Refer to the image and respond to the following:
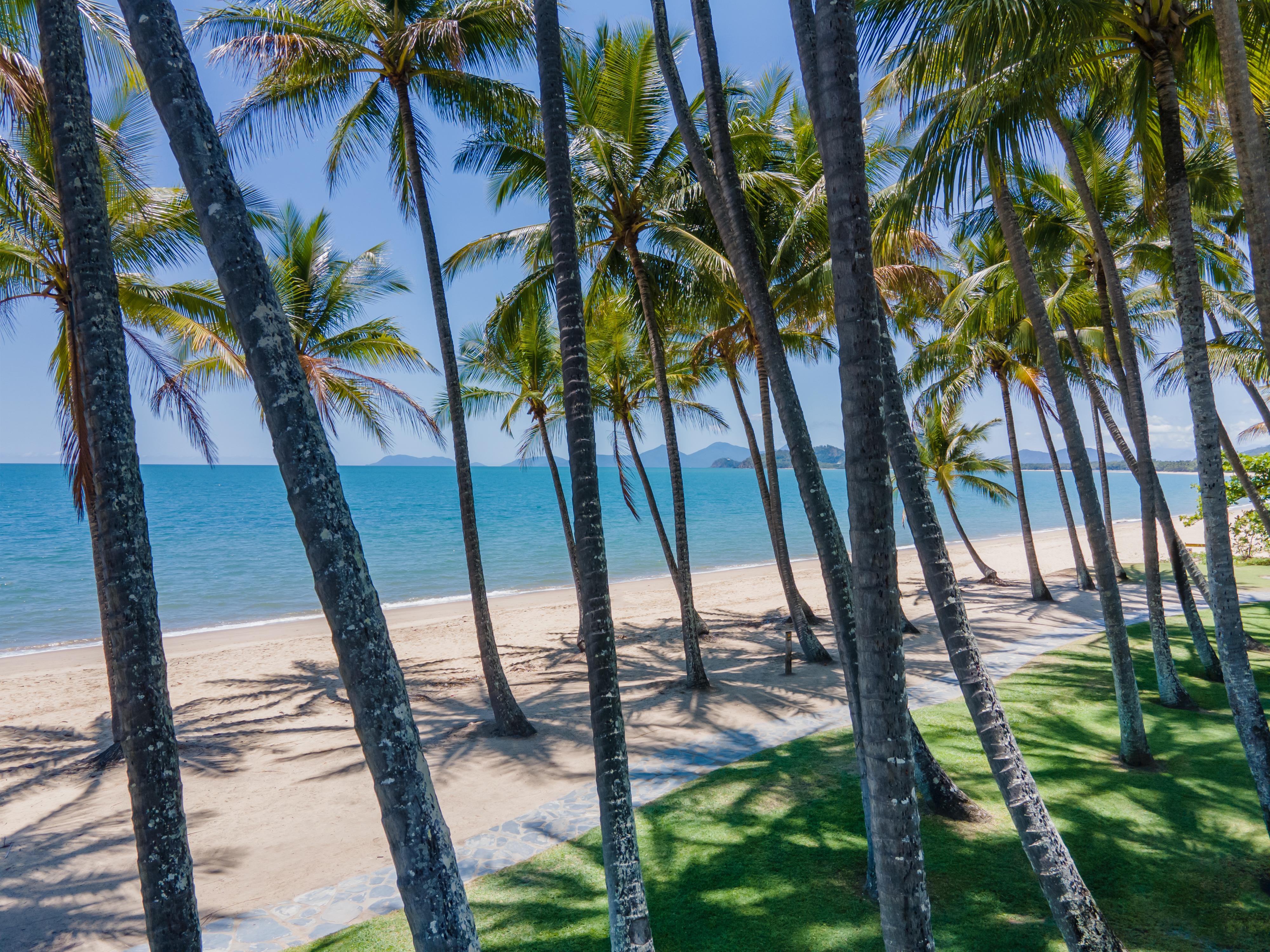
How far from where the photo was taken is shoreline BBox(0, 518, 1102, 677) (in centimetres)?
1677

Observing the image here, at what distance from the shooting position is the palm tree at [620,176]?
10.2 metres

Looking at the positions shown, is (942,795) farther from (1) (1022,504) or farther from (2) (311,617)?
(2) (311,617)

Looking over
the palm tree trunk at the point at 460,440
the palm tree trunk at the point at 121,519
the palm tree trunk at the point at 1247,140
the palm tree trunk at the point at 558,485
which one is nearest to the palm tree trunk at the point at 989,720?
the palm tree trunk at the point at 1247,140

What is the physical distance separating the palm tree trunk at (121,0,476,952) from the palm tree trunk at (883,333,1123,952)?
2.52 meters

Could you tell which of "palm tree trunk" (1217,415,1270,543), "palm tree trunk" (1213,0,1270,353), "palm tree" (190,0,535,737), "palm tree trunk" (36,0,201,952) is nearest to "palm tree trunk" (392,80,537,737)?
"palm tree" (190,0,535,737)

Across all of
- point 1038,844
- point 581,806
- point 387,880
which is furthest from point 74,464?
point 1038,844

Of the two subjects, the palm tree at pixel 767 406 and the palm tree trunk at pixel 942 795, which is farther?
the palm tree at pixel 767 406

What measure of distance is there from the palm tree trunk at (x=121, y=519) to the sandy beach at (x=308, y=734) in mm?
2793

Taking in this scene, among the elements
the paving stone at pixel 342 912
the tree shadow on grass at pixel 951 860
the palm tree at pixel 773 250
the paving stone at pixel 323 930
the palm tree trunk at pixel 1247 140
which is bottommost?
the tree shadow on grass at pixel 951 860

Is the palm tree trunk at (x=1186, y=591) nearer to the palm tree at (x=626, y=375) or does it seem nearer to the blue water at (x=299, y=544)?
the palm tree at (x=626, y=375)

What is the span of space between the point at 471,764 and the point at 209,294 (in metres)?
8.21

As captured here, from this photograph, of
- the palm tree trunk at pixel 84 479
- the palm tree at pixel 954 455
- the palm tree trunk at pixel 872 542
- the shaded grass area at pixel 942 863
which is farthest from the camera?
the palm tree at pixel 954 455

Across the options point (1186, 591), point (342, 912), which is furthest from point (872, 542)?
point (1186, 591)

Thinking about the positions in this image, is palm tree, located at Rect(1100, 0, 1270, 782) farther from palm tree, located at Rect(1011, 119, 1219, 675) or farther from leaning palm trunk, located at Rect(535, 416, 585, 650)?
leaning palm trunk, located at Rect(535, 416, 585, 650)
